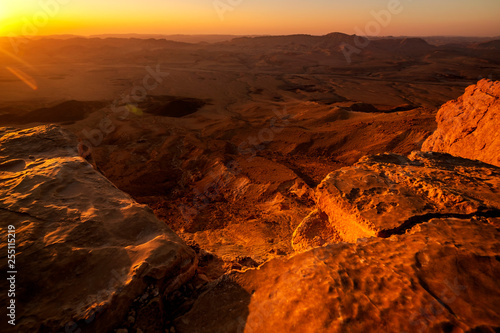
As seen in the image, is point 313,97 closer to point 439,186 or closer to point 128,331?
point 439,186

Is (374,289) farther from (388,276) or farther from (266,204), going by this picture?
(266,204)

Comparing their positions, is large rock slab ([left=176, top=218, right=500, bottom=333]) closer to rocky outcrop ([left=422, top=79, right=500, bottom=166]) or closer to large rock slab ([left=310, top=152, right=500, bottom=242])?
large rock slab ([left=310, top=152, right=500, bottom=242])

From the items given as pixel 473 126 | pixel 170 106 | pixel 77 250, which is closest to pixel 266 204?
pixel 77 250

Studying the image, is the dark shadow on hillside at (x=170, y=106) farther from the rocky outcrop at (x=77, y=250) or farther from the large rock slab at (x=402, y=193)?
the large rock slab at (x=402, y=193)

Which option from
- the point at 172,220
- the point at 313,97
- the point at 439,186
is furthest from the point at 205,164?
the point at 313,97

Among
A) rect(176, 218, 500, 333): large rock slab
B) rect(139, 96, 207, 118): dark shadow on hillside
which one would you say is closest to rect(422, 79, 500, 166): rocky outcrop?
rect(176, 218, 500, 333): large rock slab
